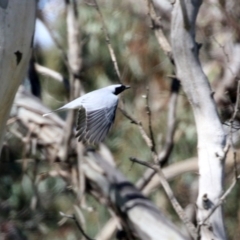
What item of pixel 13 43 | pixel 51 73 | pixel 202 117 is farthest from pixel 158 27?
pixel 51 73

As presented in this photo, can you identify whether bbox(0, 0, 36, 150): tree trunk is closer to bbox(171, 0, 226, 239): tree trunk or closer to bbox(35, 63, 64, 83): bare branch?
bbox(171, 0, 226, 239): tree trunk

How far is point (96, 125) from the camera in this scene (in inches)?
98.5

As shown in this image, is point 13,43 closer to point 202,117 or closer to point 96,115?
point 96,115

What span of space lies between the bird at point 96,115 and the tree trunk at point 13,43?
0.22 m

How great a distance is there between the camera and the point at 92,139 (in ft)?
8.07

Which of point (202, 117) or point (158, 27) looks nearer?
point (202, 117)

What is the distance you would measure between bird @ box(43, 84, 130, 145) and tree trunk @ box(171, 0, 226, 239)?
300 millimetres

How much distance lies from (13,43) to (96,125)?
422mm

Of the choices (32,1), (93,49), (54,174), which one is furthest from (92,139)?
(93,49)

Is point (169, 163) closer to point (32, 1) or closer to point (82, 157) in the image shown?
point (82, 157)

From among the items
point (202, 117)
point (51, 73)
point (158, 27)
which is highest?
point (158, 27)

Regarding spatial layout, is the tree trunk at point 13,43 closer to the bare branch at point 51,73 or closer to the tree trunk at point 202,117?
the tree trunk at point 202,117

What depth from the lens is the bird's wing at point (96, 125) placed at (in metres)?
2.46

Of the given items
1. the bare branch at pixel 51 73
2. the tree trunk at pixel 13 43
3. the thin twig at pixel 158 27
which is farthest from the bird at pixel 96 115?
the bare branch at pixel 51 73
